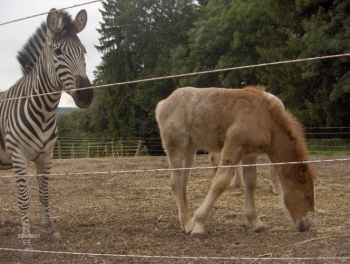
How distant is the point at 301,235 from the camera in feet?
14.2

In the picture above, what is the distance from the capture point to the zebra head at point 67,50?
4.05 meters

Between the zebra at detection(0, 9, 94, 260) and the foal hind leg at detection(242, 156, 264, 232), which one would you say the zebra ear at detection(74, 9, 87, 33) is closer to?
the zebra at detection(0, 9, 94, 260)

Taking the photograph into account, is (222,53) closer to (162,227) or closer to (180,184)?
(180,184)

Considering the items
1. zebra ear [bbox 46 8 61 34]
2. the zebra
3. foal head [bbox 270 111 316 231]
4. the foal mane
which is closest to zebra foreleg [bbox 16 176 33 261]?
the zebra

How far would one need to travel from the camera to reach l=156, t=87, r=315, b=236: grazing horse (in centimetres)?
431

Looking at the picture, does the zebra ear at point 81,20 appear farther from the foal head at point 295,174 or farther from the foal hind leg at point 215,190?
the foal head at point 295,174

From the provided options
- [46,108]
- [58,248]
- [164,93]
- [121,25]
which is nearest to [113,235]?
[58,248]

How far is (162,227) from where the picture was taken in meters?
4.99

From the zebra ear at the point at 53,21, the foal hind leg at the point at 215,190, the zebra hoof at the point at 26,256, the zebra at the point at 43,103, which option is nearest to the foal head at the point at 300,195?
the foal hind leg at the point at 215,190

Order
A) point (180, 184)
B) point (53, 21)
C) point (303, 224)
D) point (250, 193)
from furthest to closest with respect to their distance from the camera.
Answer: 1. point (180, 184)
2. point (250, 193)
3. point (303, 224)
4. point (53, 21)

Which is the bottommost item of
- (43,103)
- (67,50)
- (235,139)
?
(235,139)

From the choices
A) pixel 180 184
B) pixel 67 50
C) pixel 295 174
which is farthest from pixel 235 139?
pixel 67 50

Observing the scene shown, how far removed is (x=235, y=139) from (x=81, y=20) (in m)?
2.20

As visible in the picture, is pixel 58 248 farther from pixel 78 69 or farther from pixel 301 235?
pixel 301 235
